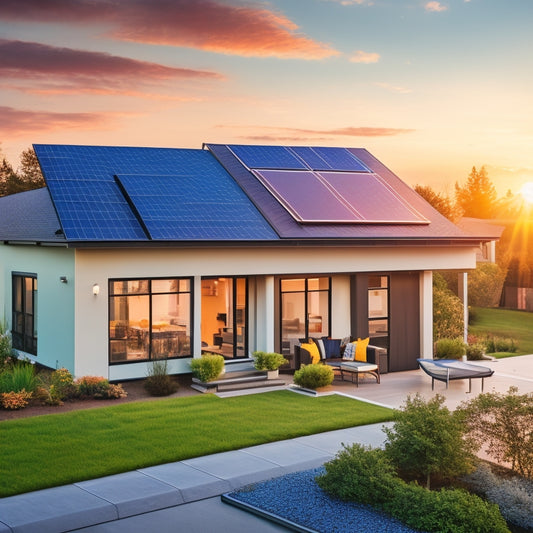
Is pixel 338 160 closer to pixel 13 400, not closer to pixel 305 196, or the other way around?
pixel 305 196

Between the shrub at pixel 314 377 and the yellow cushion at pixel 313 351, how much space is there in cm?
117

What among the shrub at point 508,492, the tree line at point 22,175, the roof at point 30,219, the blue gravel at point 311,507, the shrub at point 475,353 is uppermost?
the tree line at point 22,175

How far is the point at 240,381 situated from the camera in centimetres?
1764

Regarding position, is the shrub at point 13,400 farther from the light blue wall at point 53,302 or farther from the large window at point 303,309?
the large window at point 303,309

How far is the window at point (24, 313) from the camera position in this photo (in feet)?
62.9

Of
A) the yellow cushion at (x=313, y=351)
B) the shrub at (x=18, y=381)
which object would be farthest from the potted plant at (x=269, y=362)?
the shrub at (x=18, y=381)

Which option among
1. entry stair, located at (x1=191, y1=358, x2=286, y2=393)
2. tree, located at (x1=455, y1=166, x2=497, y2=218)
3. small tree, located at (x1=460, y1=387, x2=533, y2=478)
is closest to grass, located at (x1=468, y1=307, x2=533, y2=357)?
entry stair, located at (x1=191, y1=358, x2=286, y2=393)

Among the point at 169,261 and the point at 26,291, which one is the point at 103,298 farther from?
the point at 26,291

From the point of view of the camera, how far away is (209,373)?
17.2m

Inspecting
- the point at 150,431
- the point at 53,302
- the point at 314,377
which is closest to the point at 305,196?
the point at 314,377

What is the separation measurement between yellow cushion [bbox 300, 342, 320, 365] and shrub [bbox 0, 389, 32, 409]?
23.0 feet

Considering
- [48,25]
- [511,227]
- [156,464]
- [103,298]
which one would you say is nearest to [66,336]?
[103,298]

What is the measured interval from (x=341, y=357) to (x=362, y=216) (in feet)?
13.4

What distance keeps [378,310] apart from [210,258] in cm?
553
